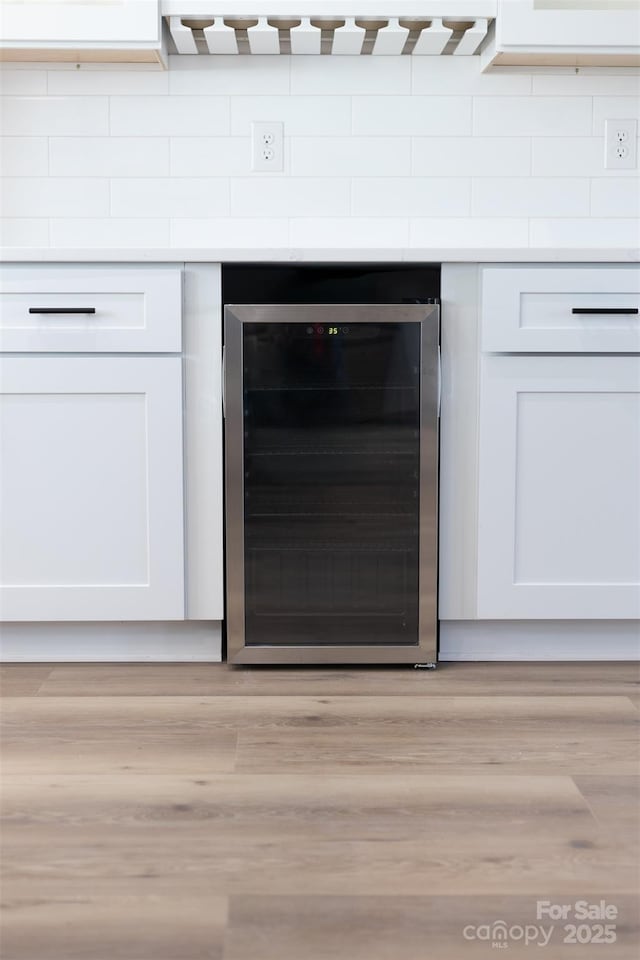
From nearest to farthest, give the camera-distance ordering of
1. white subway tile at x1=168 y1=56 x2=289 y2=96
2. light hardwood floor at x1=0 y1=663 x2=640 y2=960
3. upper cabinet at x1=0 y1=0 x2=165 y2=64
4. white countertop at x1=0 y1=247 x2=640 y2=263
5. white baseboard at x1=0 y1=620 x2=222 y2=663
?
light hardwood floor at x1=0 y1=663 x2=640 y2=960 < white countertop at x1=0 y1=247 x2=640 y2=263 < white baseboard at x1=0 y1=620 x2=222 y2=663 < upper cabinet at x1=0 y1=0 x2=165 y2=64 < white subway tile at x1=168 y1=56 x2=289 y2=96

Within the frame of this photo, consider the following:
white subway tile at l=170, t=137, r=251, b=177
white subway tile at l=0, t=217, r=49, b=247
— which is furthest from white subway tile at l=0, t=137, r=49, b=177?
white subway tile at l=170, t=137, r=251, b=177

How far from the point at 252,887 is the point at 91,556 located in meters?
1.02

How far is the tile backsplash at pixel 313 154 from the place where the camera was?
2.58 meters

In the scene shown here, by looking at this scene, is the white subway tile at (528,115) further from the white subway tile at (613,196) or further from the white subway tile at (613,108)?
the white subway tile at (613,196)

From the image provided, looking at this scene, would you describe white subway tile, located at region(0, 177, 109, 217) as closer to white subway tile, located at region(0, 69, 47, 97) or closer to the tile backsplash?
the tile backsplash

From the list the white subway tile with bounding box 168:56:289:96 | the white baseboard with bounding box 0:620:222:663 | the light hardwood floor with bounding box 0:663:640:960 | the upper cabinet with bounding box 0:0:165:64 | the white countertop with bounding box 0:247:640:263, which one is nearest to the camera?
the light hardwood floor with bounding box 0:663:640:960

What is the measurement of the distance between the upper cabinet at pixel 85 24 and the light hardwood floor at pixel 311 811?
1.50 meters

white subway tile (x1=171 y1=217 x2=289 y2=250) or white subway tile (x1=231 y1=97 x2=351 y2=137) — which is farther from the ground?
white subway tile (x1=231 y1=97 x2=351 y2=137)

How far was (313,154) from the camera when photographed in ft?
8.54

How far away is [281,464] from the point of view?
82.1 inches

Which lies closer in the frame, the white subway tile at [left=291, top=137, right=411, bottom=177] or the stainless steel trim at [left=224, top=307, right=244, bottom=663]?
the stainless steel trim at [left=224, top=307, right=244, bottom=663]

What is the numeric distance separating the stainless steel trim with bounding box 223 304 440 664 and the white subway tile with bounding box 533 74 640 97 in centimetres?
96

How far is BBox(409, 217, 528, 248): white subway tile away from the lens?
2625 millimetres

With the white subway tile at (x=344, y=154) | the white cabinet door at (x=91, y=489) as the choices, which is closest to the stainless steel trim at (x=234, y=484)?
the white cabinet door at (x=91, y=489)
